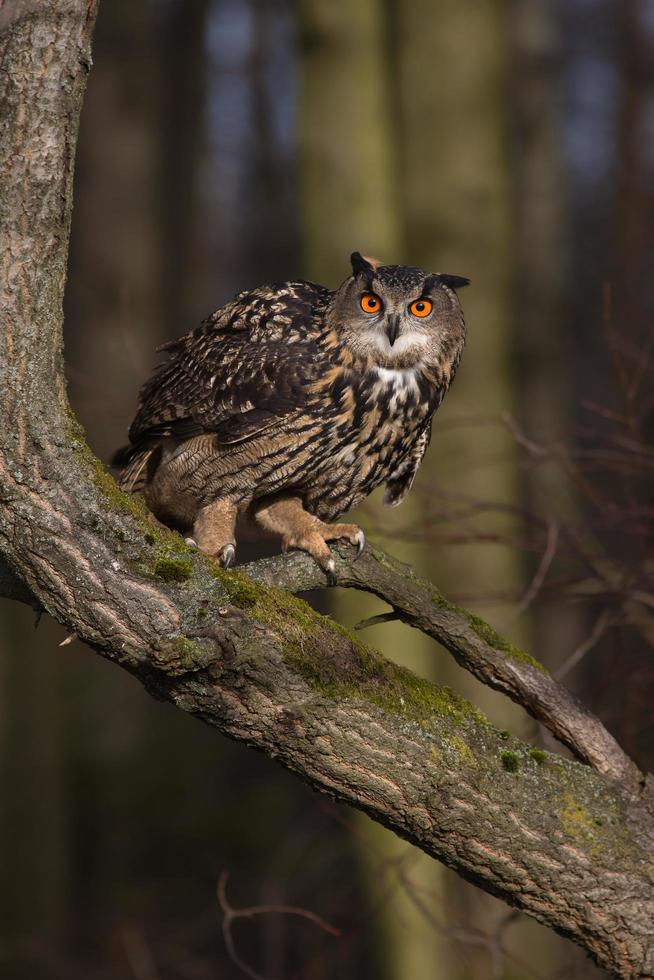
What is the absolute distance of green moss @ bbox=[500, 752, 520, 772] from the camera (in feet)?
8.54

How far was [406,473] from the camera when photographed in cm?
370

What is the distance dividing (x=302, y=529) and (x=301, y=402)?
0.36m

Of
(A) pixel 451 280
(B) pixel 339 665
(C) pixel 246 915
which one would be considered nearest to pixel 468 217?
(A) pixel 451 280

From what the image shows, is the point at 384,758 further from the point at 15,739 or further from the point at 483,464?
the point at 15,739

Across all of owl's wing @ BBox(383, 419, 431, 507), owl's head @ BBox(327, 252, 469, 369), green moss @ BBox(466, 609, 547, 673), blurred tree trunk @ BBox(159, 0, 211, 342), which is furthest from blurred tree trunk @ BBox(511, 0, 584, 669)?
green moss @ BBox(466, 609, 547, 673)

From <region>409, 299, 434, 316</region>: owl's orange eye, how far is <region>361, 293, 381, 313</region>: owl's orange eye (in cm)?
12

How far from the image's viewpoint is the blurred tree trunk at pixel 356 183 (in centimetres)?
567

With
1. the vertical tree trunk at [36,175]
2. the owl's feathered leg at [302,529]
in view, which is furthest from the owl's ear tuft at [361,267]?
the vertical tree trunk at [36,175]

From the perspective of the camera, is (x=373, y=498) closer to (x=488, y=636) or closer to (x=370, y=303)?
(x=370, y=303)

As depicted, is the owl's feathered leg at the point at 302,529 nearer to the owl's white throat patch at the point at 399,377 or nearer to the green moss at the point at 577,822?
the owl's white throat patch at the point at 399,377

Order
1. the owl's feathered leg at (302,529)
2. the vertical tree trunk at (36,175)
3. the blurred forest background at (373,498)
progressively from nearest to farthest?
1. the vertical tree trunk at (36,175)
2. the owl's feathered leg at (302,529)
3. the blurred forest background at (373,498)

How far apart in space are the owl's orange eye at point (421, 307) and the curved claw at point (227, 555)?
891 millimetres

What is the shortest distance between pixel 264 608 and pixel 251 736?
0.89ft

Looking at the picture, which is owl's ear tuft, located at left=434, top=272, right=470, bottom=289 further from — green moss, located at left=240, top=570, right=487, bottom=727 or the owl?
green moss, located at left=240, top=570, right=487, bottom=727
